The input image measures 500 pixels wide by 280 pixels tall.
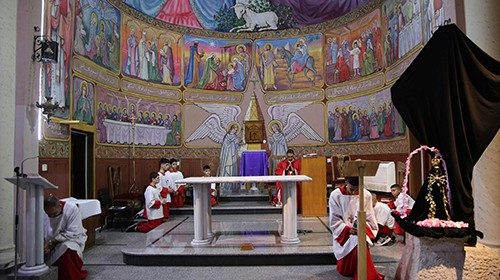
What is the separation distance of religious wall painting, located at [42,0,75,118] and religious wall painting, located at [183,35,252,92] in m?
6.03

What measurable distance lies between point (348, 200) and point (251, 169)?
692 cm

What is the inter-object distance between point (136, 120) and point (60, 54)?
455 centimetres

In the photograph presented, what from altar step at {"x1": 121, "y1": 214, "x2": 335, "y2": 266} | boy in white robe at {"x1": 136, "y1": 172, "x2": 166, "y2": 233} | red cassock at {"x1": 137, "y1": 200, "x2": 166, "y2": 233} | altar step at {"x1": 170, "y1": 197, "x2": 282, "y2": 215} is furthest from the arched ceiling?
altar step at {"x1": 121, "y1": 214, "x2": 335, "y2": 266}

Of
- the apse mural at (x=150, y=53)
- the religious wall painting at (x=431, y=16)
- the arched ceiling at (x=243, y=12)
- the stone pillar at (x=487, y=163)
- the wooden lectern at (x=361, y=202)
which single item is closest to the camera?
the wooden lectern at (x=361, y=202)

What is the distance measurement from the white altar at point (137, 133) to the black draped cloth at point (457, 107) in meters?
9.57

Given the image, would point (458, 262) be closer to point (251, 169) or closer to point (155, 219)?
point (155, 219)

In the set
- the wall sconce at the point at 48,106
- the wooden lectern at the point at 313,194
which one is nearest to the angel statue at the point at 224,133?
the wooden lectern at the point at 313,194

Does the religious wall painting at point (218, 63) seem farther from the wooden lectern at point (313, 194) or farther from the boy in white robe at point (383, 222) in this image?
the boy in white robe at point (383, 222)

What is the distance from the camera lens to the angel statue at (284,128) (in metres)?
15.1

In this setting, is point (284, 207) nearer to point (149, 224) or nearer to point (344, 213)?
point (344, 213)

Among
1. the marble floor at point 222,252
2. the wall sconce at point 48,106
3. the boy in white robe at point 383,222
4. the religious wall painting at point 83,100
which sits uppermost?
the religious wall painting at point 83,100

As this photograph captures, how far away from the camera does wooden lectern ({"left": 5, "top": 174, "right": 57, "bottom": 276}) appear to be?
4.89 metres

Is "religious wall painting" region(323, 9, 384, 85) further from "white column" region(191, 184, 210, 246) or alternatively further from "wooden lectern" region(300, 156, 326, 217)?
"white column" region(191, 184, 210, 246)

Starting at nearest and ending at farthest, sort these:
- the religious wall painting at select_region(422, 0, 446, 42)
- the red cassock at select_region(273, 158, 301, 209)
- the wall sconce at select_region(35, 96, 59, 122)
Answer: the wall sconce at select_region(35, 96, 59, 122) < the religious wall painting at select_region(422, 0, 446, 42) < the red cassock at select_region(273, 158, 301, 209)
